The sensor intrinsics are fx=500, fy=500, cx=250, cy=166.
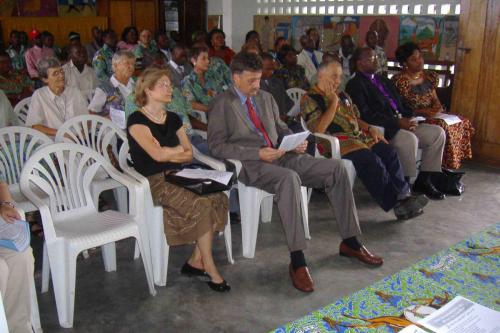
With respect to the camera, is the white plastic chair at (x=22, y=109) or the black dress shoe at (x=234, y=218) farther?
the white plastic chair at (x=22, y=109)

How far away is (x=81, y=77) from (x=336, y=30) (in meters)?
3.74

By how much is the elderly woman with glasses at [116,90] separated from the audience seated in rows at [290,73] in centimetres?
168

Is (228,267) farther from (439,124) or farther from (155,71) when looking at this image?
(439,124)

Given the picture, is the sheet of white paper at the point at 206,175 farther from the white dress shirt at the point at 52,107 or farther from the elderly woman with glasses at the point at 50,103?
the white dress shirt at the point at 52,107

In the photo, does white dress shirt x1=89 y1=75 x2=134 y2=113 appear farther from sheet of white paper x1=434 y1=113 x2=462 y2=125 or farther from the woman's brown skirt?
sheet of white paper x1=434 y1=113 x2=462 y2=125

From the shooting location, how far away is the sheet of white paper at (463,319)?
4.04 ft

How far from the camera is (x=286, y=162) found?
3.13 m

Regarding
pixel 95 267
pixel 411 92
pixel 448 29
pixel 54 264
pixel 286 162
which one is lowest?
pixel 95 267

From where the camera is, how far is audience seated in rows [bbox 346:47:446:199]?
396 cm

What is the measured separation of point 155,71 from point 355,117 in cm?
164

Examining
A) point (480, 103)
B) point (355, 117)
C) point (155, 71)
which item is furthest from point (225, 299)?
point (480, 103)

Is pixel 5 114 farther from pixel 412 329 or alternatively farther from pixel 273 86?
pixel 412 329

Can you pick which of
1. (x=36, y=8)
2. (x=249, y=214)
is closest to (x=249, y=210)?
(x=249, y=214)

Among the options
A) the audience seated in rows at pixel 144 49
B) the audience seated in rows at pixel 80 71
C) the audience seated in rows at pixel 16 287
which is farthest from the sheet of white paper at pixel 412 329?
the audience seated in rows at pixel 144 49
